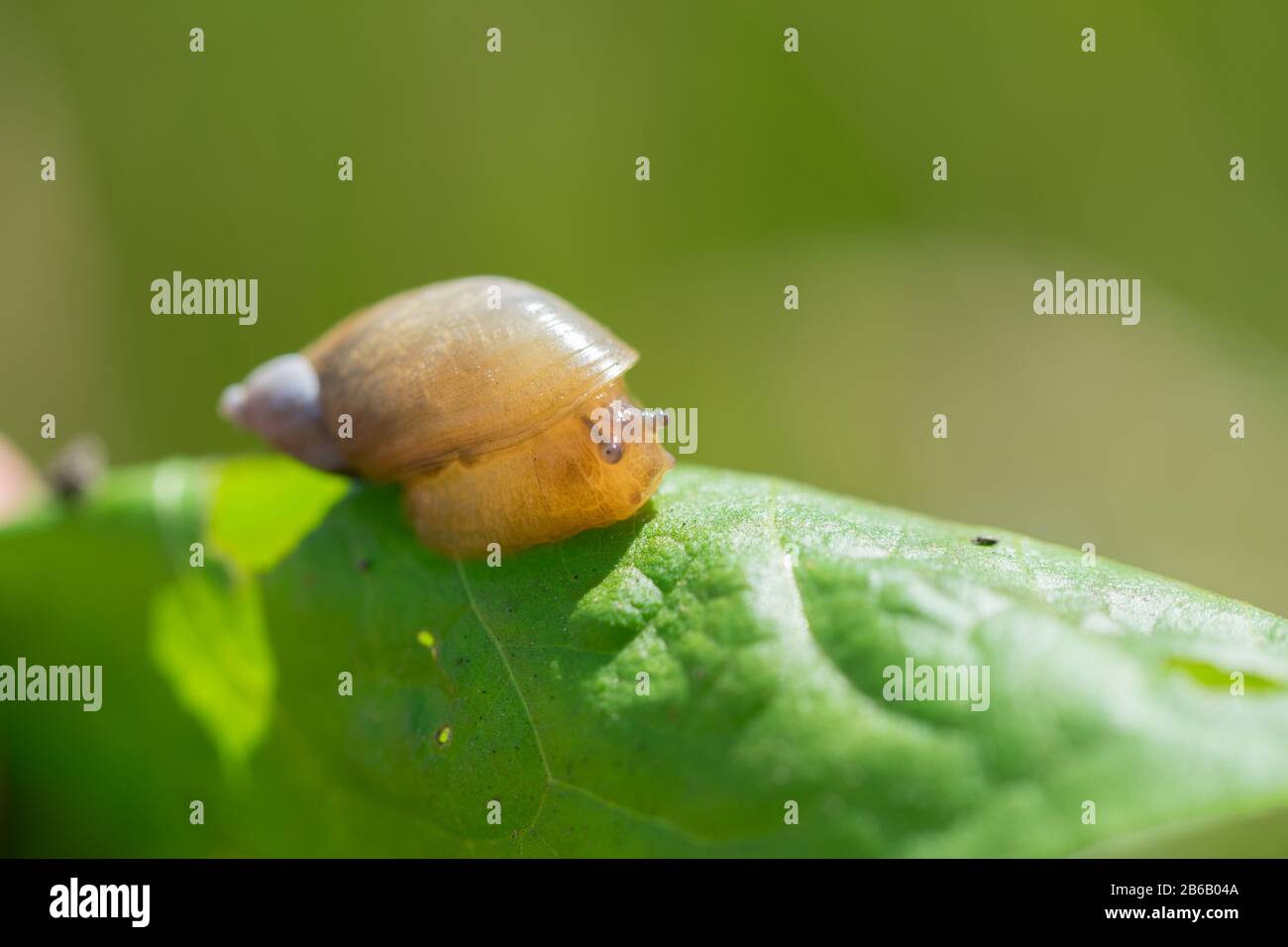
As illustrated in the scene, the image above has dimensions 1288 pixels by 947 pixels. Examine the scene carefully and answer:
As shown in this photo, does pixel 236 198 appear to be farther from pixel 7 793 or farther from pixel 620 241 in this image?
pixel 7 793

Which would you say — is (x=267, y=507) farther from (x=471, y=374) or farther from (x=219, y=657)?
(x=471, y=374)

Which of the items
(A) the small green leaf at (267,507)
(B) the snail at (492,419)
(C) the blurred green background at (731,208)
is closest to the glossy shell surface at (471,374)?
(B) the snail at (492,419)

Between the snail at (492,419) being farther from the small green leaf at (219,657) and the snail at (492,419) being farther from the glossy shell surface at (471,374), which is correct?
the small green leaf at (219,657)

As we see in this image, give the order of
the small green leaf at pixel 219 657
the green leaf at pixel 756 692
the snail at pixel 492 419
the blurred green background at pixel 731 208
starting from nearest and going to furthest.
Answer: the green leaf at pixel 756 692, the snail at pixel 492 419, the small green leaf at pixel 219 657, the blurred green background at pixel 731 208

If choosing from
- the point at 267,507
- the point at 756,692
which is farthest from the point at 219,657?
the point at 756,692
